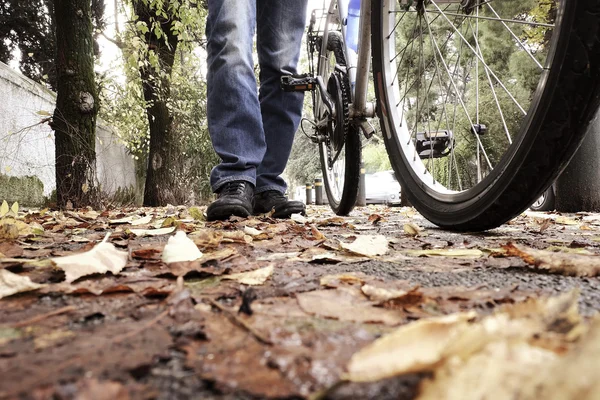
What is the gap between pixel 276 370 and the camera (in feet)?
1.15

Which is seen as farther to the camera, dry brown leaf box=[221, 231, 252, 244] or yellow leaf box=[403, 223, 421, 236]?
yellow leaf box=[403, 223, 421, 236]

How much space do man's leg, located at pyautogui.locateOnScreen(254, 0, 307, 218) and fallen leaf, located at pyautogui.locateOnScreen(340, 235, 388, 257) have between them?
1209 millimetres

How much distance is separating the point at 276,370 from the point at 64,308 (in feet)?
1.05

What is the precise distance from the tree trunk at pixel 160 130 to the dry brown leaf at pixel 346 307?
650 cm

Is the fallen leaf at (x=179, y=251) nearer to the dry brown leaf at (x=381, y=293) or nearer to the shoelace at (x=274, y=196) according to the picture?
the dry brown leaf at (x=381, y=293)

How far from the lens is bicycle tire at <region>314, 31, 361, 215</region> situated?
2420 millimetres

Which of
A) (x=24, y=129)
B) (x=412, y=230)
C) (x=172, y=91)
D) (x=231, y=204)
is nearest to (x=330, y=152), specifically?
(x=231, y=204)

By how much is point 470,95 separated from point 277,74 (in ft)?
3.48

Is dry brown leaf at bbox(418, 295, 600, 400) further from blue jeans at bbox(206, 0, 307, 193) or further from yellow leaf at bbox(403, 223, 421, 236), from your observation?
blue jeans at bbox(206, 0, 307, 193)

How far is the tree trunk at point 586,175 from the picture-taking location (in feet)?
10.5

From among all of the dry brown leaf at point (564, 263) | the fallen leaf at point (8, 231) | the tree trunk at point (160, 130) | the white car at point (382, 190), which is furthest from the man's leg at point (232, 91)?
the white car at point (382, 190)

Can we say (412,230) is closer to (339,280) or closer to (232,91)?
(339,280)

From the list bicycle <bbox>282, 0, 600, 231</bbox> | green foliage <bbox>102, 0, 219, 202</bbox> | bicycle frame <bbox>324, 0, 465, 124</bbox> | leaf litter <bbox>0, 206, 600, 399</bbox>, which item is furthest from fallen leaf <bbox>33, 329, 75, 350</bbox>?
green foliage <bbox>102, 0, 219, 202</bbox>

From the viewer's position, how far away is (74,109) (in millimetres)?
4203
